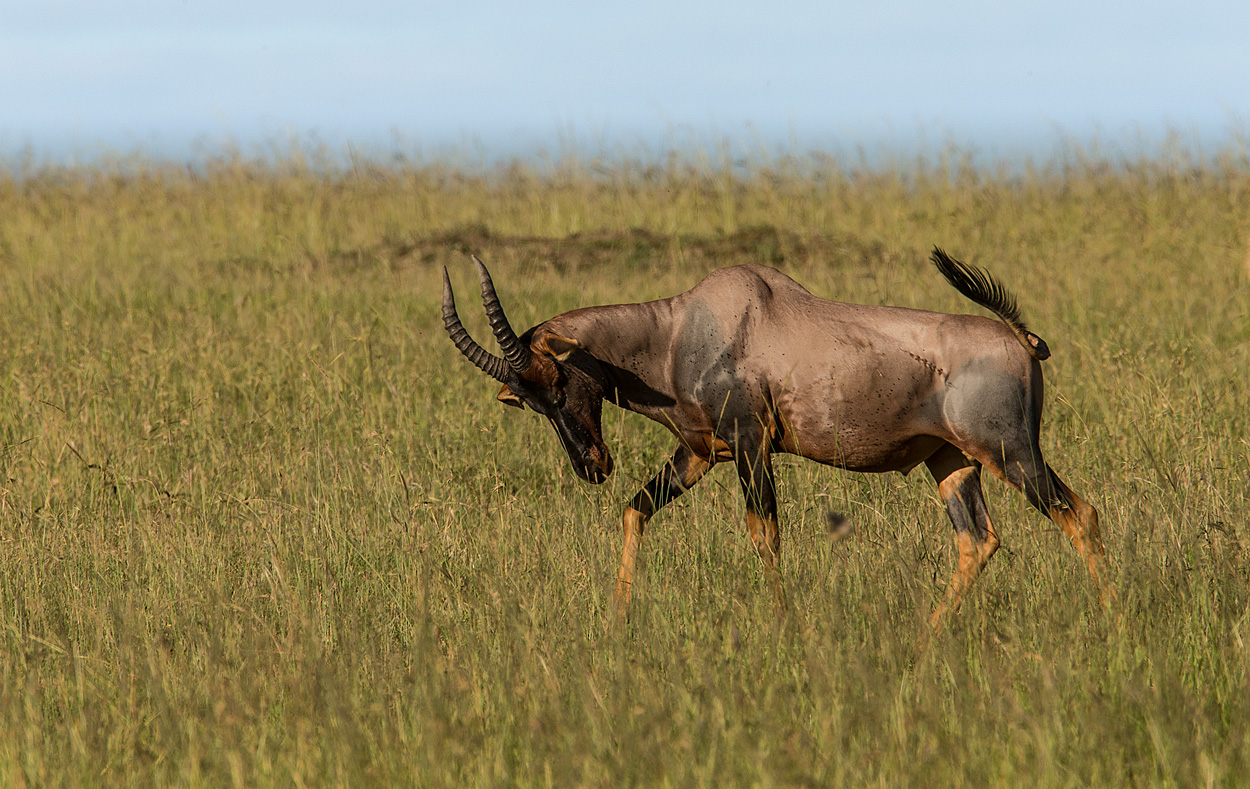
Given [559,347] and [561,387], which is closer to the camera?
[559,347]

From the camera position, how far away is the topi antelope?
4742 mm

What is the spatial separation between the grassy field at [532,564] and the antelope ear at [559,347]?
68cm

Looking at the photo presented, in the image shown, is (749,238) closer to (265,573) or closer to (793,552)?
(793,552)

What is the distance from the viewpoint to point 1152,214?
1241 cm

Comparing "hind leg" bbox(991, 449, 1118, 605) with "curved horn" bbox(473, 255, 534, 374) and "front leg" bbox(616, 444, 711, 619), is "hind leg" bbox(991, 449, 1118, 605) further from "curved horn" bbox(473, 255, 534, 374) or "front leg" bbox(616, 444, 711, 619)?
"curved horn" bbox(473, 255, 534, 374)

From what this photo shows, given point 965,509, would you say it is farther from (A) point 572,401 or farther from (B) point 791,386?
(A) point 572,401

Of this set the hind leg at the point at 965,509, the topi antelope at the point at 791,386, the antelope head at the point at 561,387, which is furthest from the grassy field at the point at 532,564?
the antelope head at the point at 561,387

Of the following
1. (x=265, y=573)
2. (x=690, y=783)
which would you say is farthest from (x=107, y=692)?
(x=690, y=783)

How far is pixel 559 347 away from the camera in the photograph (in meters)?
4.93

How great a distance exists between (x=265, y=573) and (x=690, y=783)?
2.06 m

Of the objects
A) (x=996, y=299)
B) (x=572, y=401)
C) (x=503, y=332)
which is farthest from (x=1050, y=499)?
(x=503, y=332)

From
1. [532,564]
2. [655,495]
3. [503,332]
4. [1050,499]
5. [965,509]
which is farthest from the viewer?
[655,495]

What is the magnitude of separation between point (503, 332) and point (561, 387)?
15.3 inches

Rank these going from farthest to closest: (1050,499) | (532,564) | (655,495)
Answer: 1. (655,495)
2. (1050,499)
3. (532,564)
